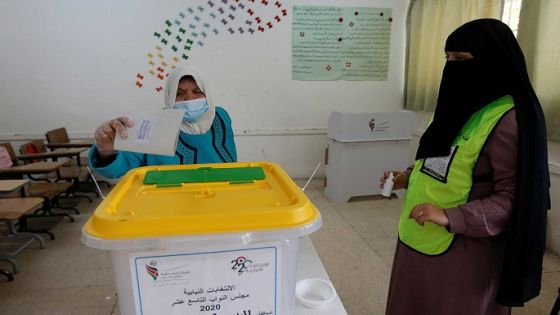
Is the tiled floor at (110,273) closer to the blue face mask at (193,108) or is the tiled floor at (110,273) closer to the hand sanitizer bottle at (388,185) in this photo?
the hand sanitizer bottle at (388,185)

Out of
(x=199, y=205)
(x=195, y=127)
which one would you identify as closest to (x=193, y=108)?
(x=195, y=127)

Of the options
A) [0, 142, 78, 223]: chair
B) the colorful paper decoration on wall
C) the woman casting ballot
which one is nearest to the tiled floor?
[0, 142, 78, 223]: chair

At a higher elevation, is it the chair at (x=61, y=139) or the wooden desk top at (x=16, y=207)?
the chair at (x=61, y=139)

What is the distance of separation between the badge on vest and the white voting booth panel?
6.70 ft

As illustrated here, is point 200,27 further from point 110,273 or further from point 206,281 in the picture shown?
point 206,281

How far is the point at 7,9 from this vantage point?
3158 millimetres

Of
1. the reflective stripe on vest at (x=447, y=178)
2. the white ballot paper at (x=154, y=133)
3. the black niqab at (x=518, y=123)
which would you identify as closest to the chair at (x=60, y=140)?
the white ballot paper at (x=154, y=133)

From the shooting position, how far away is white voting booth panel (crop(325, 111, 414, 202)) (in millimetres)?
3121

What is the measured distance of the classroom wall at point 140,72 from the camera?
326cm

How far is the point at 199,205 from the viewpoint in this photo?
1.77ft

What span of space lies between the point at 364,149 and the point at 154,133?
2742 mm

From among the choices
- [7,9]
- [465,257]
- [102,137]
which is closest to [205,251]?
[102,137]

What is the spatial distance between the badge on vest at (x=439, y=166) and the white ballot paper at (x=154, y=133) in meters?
0.77

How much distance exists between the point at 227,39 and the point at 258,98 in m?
0.69
